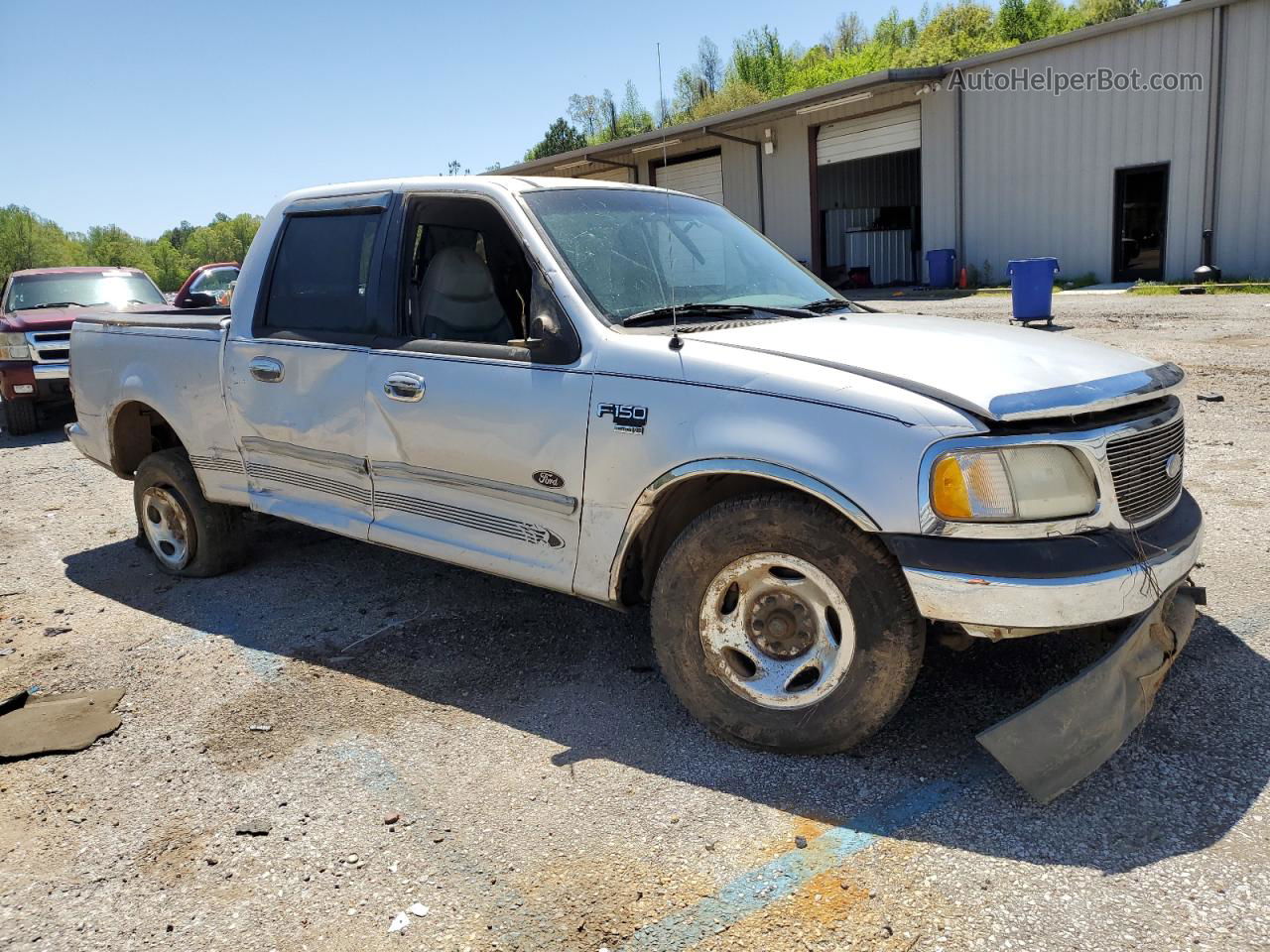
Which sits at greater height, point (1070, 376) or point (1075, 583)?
point (1070, 376)

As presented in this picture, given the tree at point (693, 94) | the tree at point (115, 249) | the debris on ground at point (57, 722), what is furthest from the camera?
the tree at point (115, 249)

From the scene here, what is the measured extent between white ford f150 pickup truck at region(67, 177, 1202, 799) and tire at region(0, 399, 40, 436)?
330 inches

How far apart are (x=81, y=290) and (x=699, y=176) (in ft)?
66.6

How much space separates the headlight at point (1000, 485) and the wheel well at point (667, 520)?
0.66 metres

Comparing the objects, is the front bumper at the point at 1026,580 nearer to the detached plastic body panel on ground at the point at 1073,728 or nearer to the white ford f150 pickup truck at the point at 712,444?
the white ford f150 pickup truck at the point at 712,444

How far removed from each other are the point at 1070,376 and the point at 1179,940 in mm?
1600

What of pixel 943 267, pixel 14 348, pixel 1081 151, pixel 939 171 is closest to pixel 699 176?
pixel 939 171

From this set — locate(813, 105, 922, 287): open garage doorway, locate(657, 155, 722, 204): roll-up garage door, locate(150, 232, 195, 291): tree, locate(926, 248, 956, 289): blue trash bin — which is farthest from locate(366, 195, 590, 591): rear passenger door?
locate(150, 232, 195, 291): tree

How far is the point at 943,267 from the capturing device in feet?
76.0

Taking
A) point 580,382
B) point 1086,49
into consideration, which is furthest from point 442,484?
point 1086,49

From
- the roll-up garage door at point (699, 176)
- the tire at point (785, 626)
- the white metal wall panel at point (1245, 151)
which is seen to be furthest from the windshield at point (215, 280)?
the white metal wall panel at point (1245, 151)

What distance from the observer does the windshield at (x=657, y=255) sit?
12.7 ft

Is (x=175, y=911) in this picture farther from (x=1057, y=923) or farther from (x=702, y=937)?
(x=1057, y=923)

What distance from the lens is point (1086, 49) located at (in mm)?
19938
